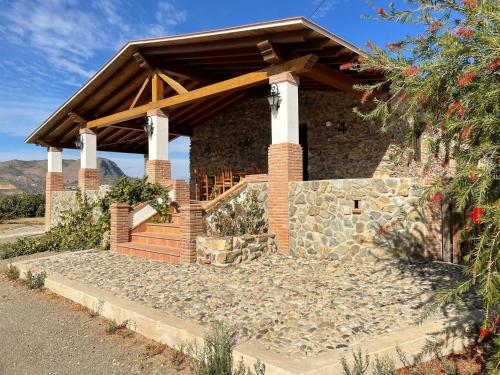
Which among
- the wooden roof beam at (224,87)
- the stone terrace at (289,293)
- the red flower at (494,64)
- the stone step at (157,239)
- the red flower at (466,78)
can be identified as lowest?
the stone terrace at (289,293)

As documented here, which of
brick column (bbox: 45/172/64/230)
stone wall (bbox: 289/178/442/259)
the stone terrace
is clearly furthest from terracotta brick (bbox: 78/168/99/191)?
stone wall (bbox: 289/178/442/259)

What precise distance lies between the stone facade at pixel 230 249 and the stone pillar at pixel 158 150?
415 cm

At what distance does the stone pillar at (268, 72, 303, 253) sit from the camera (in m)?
7.92

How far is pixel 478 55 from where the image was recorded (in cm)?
255

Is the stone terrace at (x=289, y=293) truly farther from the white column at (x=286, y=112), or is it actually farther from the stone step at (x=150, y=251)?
the white column at (x=286, y=112)

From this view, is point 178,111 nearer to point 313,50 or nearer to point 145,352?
point 313,50

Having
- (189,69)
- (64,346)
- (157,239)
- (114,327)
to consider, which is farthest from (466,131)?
(189,69)

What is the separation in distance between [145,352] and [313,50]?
650 cm

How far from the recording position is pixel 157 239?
29.9 feet

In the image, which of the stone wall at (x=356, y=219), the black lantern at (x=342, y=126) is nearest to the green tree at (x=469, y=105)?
the stone wall at (x=356, y=219)

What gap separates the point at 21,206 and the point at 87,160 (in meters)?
14.8

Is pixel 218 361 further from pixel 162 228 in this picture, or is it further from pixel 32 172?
pixel 32 172

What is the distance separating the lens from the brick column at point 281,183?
7.91m

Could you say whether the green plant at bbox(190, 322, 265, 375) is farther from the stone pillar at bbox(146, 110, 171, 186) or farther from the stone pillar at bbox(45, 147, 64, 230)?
the stone pillar at bbox(45, 147, 64, 230)
